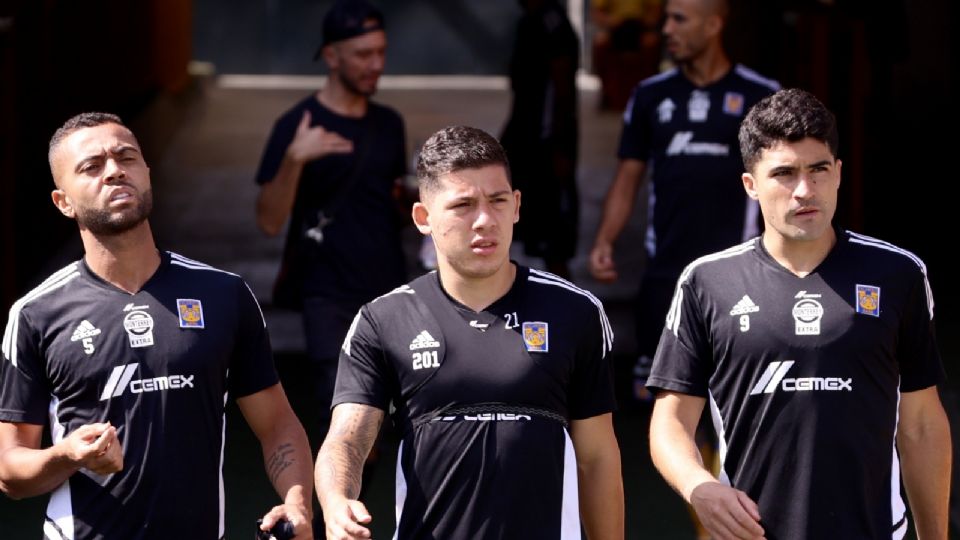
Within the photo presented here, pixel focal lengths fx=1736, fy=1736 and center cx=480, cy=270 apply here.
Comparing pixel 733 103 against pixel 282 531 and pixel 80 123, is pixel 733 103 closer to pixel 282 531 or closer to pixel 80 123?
pixel 80 123

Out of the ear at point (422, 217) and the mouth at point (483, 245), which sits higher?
the ear at point (422, 217)

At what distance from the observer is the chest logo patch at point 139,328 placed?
4980mm

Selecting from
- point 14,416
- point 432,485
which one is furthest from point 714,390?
point 14,416

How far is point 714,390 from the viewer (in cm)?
502

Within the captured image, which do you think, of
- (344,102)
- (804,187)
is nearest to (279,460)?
(804,187)

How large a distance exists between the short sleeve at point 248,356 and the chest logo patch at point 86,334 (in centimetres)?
43

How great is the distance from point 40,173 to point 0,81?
1.89 metres

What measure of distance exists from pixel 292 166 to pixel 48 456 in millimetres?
2918

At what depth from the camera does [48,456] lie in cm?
472

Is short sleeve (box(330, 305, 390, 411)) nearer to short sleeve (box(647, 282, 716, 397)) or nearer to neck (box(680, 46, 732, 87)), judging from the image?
short sleeve (box(647, 282, 716, 397))

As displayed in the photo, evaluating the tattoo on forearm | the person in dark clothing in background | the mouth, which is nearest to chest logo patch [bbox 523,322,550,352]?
the mouth

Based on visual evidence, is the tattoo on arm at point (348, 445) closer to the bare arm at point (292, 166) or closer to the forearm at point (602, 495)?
the forearm at point (602, 495)

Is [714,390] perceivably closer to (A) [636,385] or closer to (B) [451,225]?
(B) [451,225]

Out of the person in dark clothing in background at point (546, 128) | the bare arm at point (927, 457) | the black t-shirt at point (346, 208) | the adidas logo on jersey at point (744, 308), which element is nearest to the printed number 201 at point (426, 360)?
the adidas logo on jersey at point (744, 308)
